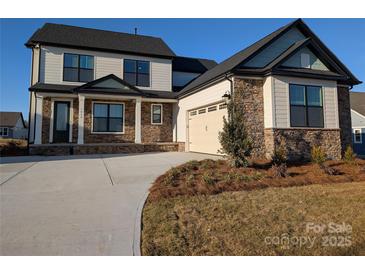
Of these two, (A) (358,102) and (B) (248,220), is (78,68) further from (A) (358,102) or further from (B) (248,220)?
(A) (358,102)

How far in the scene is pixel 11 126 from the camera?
1645 inches

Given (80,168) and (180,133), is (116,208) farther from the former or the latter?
(180,133)

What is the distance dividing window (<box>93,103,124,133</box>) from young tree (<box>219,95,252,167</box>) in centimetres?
877

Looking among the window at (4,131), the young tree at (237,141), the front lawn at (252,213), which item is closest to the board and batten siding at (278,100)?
the young tree at (237,141)

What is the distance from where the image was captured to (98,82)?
13.7m

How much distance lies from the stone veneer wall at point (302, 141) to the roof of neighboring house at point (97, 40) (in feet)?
33.9

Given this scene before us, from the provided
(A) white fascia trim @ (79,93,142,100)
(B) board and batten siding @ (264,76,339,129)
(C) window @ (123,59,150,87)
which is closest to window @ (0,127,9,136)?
(C) window @ (123,59,150,87)

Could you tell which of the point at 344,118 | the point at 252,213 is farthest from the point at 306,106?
the point at 252,213

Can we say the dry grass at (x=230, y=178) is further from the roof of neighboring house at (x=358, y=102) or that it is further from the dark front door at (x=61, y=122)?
the roof of neighboring house at (x=358, y=102)

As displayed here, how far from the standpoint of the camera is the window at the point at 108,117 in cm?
1427

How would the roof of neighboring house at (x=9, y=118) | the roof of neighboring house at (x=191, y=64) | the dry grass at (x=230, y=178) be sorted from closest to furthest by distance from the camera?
the dry grass at (x=230, y=178) < the roof of neighboring house at (x=191, y=64) < the roof of neighboring house at (x=9, y=118)

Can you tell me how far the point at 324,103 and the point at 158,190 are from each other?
9.65 m

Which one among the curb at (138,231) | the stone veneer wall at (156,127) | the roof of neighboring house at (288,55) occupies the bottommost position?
the curb at (138,231)

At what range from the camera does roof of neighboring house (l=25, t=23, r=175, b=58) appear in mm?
14219
